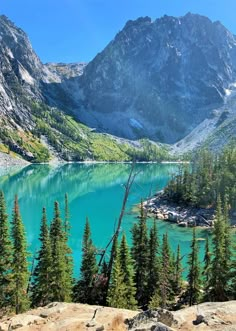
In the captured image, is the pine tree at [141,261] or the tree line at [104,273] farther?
the pine tree at [141,261]

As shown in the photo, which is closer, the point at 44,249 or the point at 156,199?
the point at 44,249

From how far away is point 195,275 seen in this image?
51.6 m

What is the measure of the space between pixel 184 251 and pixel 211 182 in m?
56.8

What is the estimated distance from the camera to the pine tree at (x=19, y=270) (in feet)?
142

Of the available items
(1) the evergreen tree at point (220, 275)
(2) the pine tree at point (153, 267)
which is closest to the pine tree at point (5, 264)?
(2) the pine tree at point (153, 267)

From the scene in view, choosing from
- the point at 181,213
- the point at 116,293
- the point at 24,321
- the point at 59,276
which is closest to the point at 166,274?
the point at 116,293

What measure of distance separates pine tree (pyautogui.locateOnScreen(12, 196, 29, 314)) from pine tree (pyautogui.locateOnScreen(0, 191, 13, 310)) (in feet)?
2.02

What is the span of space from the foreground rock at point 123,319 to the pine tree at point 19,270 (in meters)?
22.4

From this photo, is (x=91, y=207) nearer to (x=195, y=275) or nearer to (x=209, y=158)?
(x=209, y=158)

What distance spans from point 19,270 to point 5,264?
1.89 m

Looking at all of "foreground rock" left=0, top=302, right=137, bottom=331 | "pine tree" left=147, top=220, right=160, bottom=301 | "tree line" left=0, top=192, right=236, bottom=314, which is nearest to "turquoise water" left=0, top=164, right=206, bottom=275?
"pine tree" left=147, top=220, right=160, bottom=301

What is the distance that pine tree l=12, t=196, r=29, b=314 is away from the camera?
142 ft

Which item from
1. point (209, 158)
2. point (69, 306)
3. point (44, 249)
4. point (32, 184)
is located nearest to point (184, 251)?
point (44, 249)

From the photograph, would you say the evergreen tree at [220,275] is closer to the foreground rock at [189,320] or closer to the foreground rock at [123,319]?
the foreground rock at [123,319]
